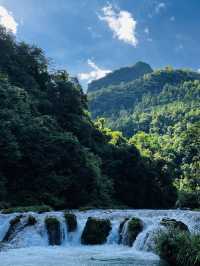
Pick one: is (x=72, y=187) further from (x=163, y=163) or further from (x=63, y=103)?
(x=163, y=163)

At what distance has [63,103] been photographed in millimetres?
59656

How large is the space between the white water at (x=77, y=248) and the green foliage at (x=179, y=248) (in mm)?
844

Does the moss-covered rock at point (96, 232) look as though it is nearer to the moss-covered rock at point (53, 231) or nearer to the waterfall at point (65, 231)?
the waterfall at point (65, 231)

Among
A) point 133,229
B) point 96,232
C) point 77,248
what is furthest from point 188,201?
point 77,248

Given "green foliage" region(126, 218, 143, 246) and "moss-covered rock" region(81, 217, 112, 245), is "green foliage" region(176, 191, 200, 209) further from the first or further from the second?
"green foliage" region(126, 218, 143, 246)

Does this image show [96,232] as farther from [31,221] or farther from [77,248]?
[31,221]

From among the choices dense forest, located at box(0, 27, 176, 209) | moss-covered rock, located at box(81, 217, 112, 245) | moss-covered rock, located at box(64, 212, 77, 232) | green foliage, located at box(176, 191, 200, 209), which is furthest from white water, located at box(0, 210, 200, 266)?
green foliage, located at box(176, 191, 200, 209)

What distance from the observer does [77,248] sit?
22.8 metres

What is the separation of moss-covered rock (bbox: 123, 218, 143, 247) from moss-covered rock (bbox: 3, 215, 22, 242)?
21.5 ft

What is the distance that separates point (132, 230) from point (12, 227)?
283 inches

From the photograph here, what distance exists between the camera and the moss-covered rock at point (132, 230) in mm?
23047

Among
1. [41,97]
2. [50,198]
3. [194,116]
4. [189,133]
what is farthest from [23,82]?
[194,116]

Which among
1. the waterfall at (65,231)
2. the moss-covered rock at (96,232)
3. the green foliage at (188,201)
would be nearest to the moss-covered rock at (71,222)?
the waterfall at (65,231)

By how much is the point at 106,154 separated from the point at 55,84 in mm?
12887
